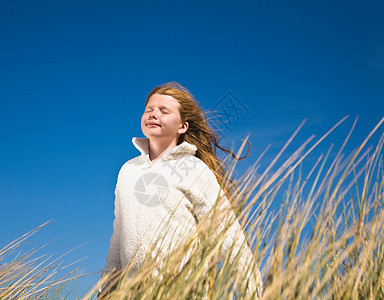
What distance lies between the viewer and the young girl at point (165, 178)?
2.42 m

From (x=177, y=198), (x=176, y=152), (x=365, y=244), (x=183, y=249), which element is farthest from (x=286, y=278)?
(x=176, y=152)

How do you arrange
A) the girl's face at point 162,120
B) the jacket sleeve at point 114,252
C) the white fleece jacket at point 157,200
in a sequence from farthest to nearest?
the girl's face at point 162,120, the jacket sleeve at point 114,252, the white fleece jacket at point 157,200

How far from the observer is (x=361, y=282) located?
161 cm

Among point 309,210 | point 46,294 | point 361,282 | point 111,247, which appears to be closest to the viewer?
point 309,210

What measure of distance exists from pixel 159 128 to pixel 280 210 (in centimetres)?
138

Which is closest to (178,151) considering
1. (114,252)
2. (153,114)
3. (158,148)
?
(158,148)

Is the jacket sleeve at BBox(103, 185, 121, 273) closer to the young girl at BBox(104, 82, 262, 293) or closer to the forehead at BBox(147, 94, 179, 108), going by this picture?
the young girl at BBox(104, 82, 262, 293)

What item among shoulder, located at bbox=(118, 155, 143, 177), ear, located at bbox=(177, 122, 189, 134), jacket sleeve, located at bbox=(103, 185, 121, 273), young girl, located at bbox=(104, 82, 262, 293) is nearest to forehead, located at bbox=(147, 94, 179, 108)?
young girl, located at bbox=(104, 82, 262, 293)

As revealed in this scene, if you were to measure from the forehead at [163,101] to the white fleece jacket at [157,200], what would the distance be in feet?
1.10

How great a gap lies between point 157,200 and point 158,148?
1.50 ft

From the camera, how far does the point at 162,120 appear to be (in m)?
2.79

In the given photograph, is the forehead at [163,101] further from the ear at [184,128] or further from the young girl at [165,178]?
the ear at [184,128]

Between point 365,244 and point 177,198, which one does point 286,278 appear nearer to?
point 365,244

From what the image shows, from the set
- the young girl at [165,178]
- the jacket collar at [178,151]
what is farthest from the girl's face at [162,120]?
the jacket collar at [178,151]
